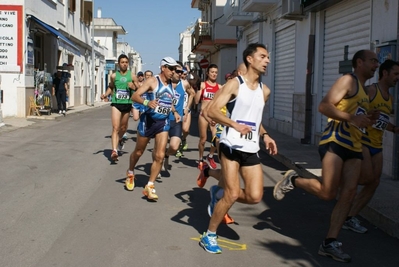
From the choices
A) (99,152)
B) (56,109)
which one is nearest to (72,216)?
(99,152)

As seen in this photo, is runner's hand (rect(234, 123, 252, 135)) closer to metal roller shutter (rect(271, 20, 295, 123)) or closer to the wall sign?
metal roller shutter (rect(271, 20, 295, 123))

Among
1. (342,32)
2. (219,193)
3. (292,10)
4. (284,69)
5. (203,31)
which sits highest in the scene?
(203,31)

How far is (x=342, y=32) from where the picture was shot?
12570 millimetres

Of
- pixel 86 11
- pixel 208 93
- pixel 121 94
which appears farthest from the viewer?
pixel 86 11

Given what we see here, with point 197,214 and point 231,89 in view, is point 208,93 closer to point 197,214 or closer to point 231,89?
point 197,214

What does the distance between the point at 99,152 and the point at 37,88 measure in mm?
12686

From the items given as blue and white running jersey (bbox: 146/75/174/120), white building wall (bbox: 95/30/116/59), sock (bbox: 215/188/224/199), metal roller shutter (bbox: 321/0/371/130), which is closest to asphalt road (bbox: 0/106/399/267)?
sock (bbox: 215/188/224/199)

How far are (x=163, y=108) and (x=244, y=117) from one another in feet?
8.57

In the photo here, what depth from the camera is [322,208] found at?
736 cm

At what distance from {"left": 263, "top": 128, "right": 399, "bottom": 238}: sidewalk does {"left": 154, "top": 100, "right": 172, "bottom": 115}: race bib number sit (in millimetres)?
2778

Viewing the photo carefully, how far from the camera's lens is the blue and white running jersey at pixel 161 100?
7.64 metres

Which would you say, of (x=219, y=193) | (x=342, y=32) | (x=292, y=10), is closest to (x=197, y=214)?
(x=219, y=193)

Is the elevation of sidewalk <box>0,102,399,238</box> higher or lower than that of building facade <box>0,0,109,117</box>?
lower

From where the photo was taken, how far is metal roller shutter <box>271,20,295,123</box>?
17109 millimetres
